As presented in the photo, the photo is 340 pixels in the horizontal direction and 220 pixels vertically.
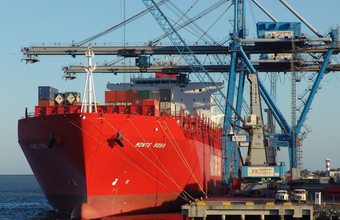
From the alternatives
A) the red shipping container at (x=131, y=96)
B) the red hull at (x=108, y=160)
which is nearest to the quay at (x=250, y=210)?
the red hull at (x=108, y=160)

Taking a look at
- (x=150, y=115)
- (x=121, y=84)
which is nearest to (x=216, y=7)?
(x=121, y=84)

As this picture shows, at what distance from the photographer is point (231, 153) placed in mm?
48406

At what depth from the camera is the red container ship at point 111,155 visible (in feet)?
104

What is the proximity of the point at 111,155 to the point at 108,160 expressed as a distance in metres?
0.35

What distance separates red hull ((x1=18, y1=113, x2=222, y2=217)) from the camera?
104 ft

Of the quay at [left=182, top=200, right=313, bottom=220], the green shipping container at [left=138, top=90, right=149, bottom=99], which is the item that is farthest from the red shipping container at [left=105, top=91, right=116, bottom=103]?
the quay at [left=182, top=200, right=313, bottom=220]

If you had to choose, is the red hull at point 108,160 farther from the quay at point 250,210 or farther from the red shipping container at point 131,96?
the quay at point 250,210

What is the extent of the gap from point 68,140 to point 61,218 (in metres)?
5.49

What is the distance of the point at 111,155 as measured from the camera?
32062 millimetres

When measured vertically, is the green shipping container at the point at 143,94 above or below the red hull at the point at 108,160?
above

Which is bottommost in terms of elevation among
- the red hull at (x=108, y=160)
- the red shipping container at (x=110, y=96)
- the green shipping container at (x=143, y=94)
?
the red hull at (x=108, y=160)

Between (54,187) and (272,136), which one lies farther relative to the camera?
(272,136)

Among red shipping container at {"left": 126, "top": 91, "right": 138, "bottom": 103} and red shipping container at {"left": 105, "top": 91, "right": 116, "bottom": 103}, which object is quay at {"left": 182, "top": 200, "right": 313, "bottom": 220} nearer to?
red shipping container at {"left": 126, "top": 91, "right": 138, "bottom": 103}

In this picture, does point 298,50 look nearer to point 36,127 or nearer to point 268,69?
point 268,69
